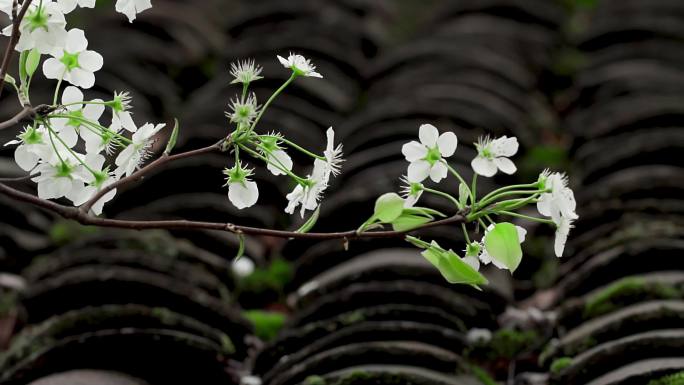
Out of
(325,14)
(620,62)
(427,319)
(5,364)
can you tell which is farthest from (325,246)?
(325,14)

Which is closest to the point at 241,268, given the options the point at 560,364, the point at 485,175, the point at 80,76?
the point at 560,364

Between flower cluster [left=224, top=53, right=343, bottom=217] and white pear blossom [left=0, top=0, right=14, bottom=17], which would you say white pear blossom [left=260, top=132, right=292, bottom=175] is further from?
white pear blossom [left=0, top=0, right=14, bottom=17]

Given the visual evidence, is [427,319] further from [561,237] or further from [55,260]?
[55,260]

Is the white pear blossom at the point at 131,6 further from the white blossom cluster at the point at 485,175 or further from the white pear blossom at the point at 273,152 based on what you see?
the white blossom cluster at the point at 485,175

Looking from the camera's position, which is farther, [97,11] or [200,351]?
[97,11]

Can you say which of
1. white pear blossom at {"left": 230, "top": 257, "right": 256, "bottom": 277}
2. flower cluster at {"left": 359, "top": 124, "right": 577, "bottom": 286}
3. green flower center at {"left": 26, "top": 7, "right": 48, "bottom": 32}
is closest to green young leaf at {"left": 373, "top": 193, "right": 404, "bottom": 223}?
flower cluster at {"left": 359, "top": 124, "right": 577, "bottom": 286}

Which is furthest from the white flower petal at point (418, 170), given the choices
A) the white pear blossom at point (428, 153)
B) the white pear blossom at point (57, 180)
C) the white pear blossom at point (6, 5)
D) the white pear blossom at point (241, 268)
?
the white pear blossom at point (241, 268)

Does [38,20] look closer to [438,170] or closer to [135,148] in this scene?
[135,148]
